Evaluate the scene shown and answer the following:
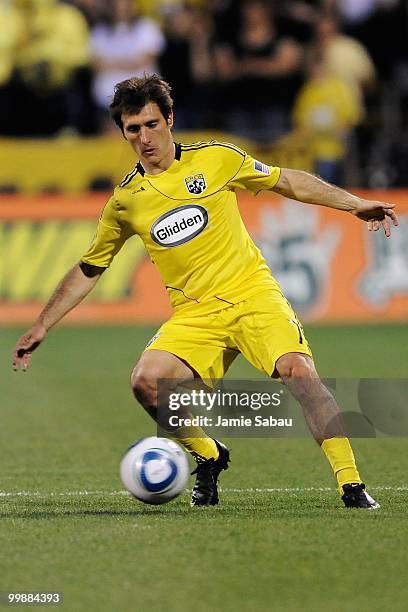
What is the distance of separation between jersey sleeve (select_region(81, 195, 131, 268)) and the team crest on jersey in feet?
1.31

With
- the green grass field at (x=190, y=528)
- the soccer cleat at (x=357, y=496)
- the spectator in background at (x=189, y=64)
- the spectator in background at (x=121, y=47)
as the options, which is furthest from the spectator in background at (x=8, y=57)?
the soccer cleat at (x=357, y=496)

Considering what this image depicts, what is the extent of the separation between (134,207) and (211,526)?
175cm

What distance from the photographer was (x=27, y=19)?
18344 millimetres

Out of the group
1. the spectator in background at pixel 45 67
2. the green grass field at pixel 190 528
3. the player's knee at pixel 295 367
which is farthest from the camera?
the spectator in background at pixel 45 67

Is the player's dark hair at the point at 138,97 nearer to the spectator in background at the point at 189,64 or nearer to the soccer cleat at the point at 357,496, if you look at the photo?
the soccer cleat at the point at 357,496

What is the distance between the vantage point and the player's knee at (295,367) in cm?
677

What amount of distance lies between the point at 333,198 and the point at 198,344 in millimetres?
1041

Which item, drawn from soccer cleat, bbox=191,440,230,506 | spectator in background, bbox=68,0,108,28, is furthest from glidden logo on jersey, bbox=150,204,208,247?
spectator in background, bbox=68,0,108,28

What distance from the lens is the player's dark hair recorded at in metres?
6.92

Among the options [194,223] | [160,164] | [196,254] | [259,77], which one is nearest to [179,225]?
[194,223]

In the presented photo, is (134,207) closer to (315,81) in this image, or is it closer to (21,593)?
(21,593)

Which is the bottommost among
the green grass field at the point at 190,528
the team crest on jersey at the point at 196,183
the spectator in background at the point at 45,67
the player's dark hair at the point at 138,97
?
the green grass field at the point at 190,528

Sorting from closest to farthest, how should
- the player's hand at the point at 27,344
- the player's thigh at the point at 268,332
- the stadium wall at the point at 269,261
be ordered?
1. the player's thigh at the point at 268,332
2. the player's hand at the point at 27,344
3. the stadium wall at the point at 269,261

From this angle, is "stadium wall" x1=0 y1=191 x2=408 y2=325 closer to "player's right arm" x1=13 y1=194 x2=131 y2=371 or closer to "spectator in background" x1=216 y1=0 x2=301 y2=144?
"spectator in background" x1=216 y1=0 x2=301 y2=144
